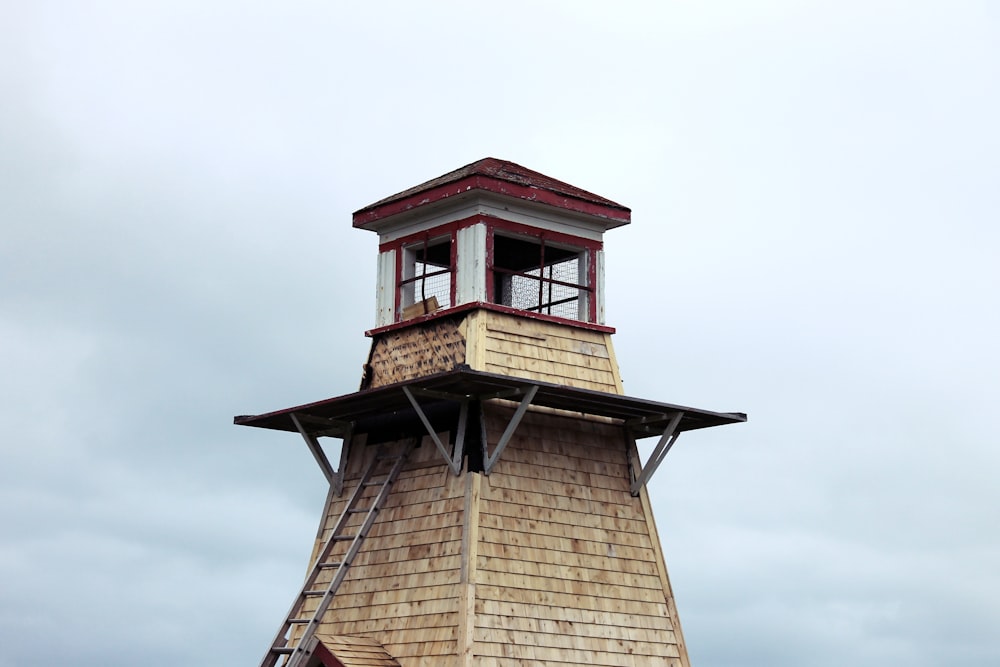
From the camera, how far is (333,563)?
31250mm

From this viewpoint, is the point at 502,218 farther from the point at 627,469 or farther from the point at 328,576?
the point at 328,576

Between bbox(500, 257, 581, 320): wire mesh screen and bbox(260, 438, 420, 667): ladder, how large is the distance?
4.20 m

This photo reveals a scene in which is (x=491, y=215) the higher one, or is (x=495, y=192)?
(x=495, y=192)

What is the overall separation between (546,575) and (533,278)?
623cm

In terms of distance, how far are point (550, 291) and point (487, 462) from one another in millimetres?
5443

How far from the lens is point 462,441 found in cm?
2984

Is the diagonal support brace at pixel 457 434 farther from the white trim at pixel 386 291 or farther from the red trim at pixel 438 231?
the red trim at pixel 438 231

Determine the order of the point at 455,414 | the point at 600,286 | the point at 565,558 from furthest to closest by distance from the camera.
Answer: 1. the point at 600,286
2. the point at 455,414
3. the point at 565,558

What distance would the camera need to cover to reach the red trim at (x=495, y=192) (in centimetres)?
3139

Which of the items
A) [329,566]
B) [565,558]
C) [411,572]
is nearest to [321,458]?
[329,566]

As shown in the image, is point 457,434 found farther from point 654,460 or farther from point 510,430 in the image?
point 654,460

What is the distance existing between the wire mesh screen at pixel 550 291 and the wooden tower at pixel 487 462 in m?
0.05

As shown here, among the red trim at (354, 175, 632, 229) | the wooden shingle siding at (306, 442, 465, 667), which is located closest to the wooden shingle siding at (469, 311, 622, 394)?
the wooden shingle siding at (306, 442, 465, 667)

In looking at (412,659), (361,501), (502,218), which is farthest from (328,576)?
(502,218)
